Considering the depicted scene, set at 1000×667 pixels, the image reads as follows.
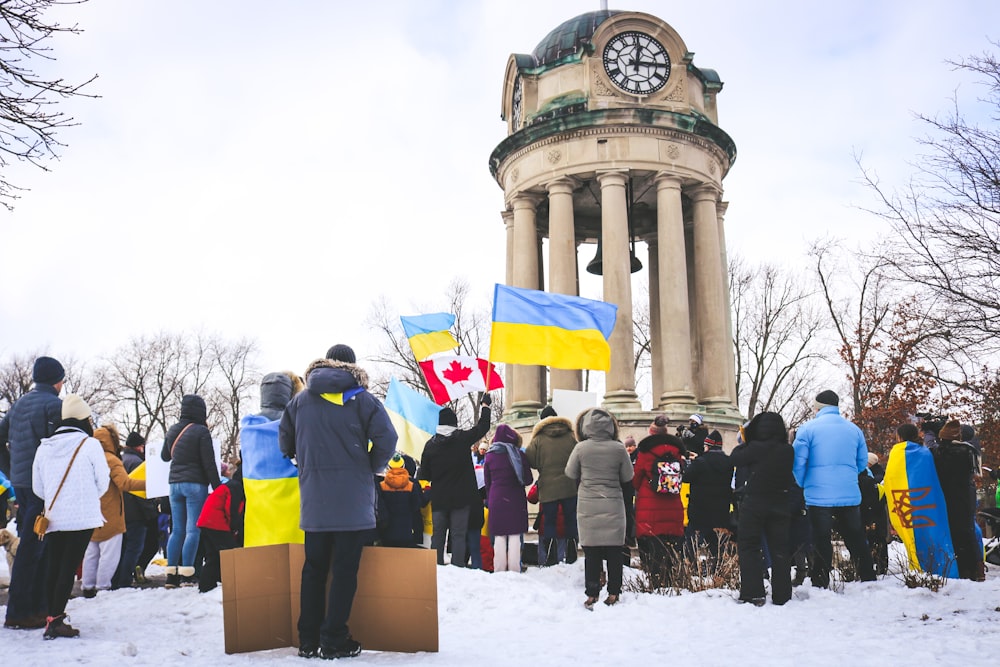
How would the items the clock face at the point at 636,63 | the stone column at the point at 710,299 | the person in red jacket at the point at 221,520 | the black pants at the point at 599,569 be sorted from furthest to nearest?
1. the clock face at the point at 636,63
2. the stone column at the point at 710,299
3. the person in red jacket at the point at 221,520
4. the black pants at the point at 599,569

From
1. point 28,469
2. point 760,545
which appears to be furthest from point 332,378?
point 760,545

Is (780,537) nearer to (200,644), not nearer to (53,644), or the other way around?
(200,644)

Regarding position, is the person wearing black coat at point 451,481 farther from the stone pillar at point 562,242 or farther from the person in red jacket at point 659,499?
the stone pillar at point 562,242

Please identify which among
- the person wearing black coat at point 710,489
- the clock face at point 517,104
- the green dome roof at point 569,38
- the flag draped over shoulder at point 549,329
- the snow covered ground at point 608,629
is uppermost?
the green dome roof at point 569,38

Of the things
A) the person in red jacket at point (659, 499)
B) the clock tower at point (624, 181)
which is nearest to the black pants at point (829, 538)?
the person in red jacket at point (659, 499)

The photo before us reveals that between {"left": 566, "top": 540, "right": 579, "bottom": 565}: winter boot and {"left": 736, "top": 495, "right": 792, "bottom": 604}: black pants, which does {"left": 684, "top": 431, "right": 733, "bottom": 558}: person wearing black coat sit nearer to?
{"left": 736, "top": 495, "right": 792, "bottom": 604}: black pants

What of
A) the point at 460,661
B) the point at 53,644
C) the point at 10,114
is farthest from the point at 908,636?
the point at 10,114

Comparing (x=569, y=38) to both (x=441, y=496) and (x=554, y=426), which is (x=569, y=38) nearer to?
(x=554, y=426)

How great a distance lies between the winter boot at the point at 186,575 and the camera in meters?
9.34

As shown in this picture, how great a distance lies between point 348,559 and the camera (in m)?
5.82

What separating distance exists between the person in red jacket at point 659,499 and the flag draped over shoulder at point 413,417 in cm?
418

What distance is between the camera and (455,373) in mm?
13320

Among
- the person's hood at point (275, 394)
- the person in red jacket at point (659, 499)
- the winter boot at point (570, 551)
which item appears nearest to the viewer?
the person's hood at point (275, 394)

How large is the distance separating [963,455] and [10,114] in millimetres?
9650
